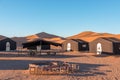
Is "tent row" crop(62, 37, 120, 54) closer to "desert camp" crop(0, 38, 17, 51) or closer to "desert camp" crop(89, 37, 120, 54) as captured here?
"desert camp" crop(89, 37, 120, 54)

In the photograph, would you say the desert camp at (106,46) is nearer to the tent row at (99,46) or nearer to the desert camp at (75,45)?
the tent row at (99,46)

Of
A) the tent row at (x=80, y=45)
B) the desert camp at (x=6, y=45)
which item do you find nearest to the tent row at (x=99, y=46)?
the tent row at (x=80, y=45)

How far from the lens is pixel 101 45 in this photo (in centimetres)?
3981

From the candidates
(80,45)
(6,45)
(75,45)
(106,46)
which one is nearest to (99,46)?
(106,46)

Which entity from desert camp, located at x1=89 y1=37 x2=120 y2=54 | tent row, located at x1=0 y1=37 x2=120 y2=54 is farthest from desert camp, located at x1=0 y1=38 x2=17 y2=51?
desert camp, located at x1=89 y1=37 x2=120 y2=54

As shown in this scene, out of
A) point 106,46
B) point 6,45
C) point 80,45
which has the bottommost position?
point 106,46

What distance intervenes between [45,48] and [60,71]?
125 feet

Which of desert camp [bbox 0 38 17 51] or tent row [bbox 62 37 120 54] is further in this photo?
desert camp [bbox 0 38 17 51]

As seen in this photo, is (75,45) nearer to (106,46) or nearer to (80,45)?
(80,45)

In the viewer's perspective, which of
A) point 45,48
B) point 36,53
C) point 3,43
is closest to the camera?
point 36,53

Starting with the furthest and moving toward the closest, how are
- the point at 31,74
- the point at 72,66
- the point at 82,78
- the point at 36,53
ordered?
the point at 36,53 → the point at 72,66 → the point at 31,74 → the point at 82,78

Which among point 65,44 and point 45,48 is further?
point 45,48

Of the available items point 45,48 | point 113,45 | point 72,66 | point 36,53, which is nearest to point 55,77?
point 72,66

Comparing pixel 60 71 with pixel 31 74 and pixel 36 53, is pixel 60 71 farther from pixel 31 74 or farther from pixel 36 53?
pixel 36 53
